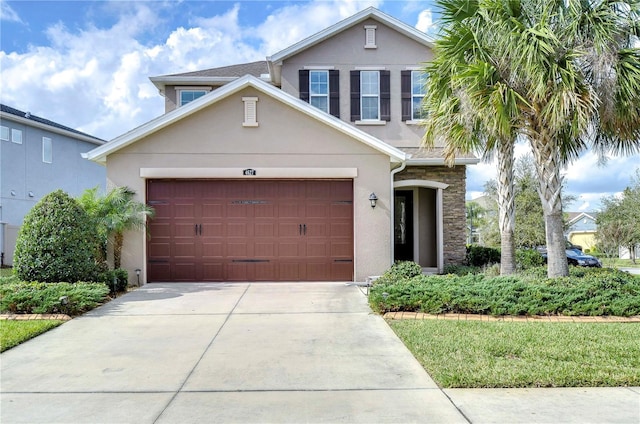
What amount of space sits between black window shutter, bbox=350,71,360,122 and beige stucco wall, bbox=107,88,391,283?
3512mm

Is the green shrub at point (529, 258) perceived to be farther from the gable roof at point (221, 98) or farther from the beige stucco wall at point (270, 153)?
the gable roof at point (221, 98)

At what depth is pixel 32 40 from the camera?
13.5 m

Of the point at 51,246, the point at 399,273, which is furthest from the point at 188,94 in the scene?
the point at 399,273

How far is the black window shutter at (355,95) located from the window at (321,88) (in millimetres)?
486

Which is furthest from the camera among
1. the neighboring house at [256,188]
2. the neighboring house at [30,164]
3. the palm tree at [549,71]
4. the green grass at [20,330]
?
the neighboring house at [30,164]

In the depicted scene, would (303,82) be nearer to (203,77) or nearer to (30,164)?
(203,77)

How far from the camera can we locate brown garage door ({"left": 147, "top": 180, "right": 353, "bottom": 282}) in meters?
11.6

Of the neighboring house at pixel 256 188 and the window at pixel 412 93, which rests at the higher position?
the window at pixel 412 93

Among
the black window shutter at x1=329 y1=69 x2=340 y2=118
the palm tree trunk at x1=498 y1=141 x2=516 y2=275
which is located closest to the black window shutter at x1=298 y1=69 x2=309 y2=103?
the black window shutter at x1=329 y1=69 x2=340 y2=118

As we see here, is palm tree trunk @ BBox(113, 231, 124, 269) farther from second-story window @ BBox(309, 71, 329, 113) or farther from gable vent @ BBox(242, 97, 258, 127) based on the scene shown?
second-story window @ BBox(309, 71, 329, 113)

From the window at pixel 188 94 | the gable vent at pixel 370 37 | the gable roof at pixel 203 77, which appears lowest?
the window at pixel 188 94

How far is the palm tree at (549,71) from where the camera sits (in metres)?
8.41

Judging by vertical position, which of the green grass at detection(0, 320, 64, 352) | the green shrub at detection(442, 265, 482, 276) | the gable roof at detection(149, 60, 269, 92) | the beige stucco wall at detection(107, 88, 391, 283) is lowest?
the green grass at detection(0, 320, 64, 352)

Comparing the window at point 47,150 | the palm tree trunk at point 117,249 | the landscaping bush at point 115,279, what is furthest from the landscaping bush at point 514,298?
the window at point 47,150
